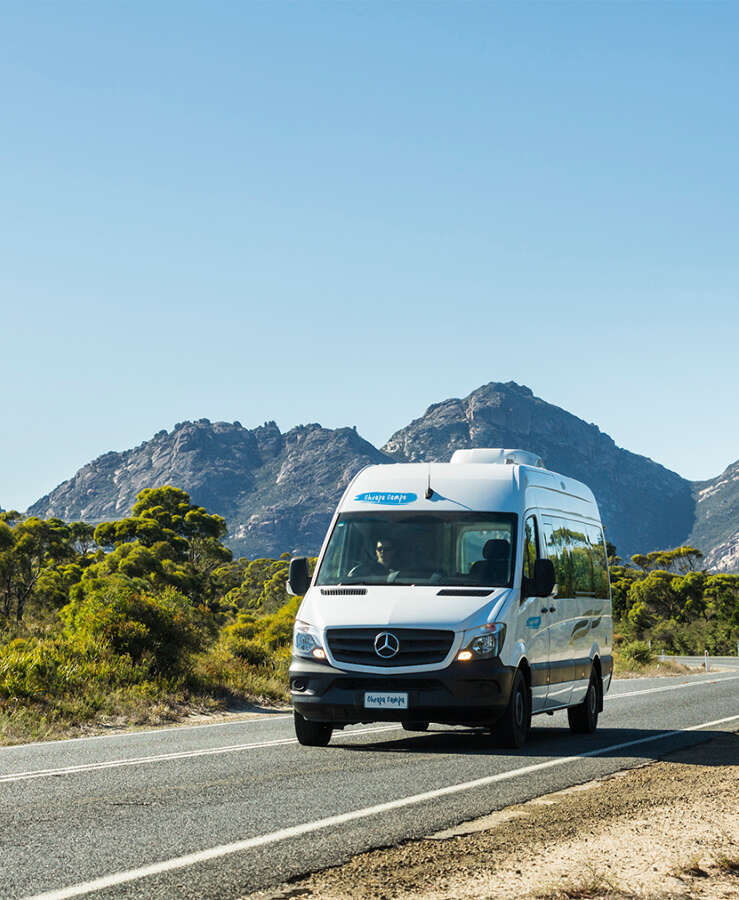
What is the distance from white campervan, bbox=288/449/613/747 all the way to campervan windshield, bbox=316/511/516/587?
12 mm

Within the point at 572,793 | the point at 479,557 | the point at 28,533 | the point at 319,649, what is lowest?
the point at 572,793

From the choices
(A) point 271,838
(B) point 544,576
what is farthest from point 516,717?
(A) point 271,838

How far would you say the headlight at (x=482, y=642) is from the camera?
36.1ft

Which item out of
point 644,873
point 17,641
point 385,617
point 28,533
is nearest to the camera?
point 644,873

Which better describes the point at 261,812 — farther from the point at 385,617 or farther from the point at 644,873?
the point at 385,617

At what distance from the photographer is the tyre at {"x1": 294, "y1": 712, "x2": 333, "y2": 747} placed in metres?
11.9

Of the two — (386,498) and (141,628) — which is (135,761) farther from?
(141,628)

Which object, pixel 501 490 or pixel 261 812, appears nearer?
pixel 261 812

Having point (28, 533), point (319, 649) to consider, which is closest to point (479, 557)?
point (319, 649)

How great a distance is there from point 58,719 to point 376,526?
5.62m

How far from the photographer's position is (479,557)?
12.1 m

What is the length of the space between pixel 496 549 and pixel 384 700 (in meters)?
2.07

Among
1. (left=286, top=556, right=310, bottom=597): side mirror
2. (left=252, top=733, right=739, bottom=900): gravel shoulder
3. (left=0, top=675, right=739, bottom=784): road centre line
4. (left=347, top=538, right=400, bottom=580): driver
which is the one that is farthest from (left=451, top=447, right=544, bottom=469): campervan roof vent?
(left=252, top=733, right=739, bottom=900): gravel shoulder

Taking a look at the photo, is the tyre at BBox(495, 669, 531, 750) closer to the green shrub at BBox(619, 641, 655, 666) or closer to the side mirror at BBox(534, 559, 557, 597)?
the side mirror at BBox(534, 559, 557, 597)
